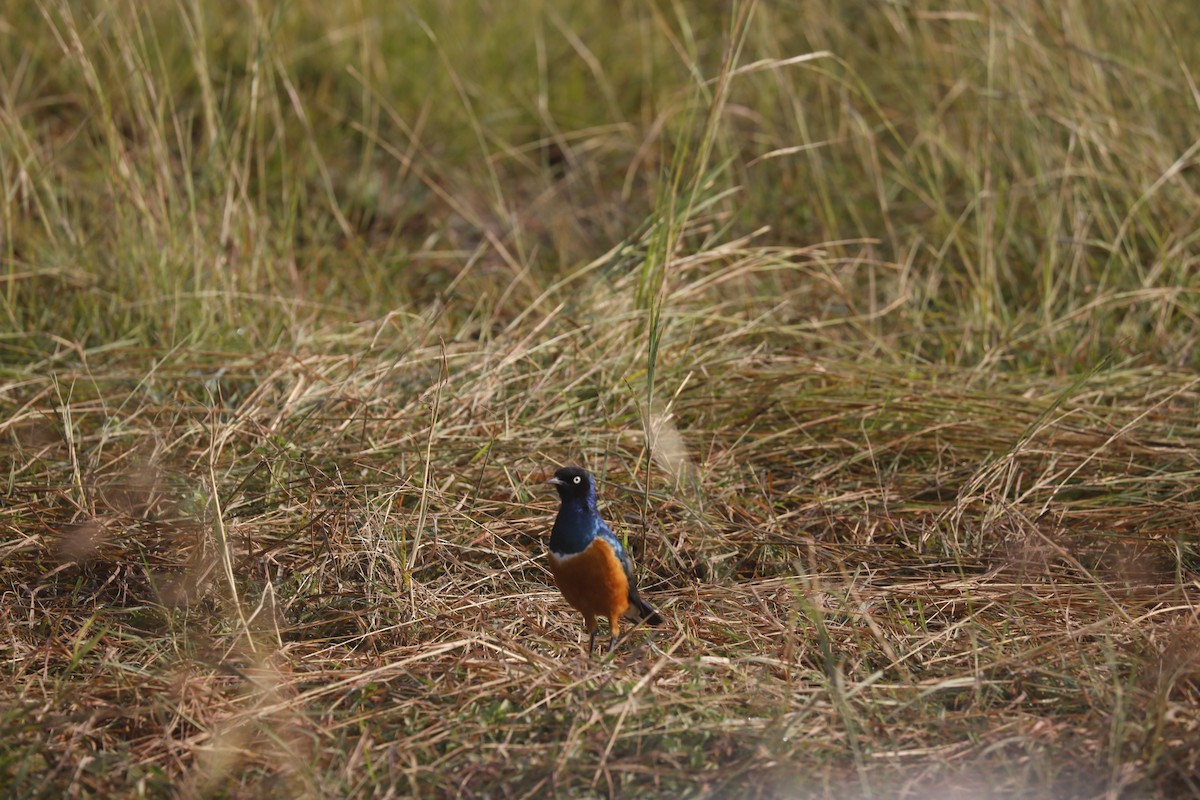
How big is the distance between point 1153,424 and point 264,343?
2571 millimetres

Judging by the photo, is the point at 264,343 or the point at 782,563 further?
the point at 264,343

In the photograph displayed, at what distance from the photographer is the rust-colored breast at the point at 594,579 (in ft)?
8.27

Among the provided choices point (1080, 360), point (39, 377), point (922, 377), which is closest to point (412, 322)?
point (39, 377)

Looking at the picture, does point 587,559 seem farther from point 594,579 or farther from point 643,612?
point 643,612

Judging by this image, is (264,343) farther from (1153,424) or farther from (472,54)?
(1153,424)

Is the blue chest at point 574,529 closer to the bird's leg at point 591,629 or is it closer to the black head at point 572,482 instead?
the black head at point 572,482

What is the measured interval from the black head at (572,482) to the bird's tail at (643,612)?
0.24 metres

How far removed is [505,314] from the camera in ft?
14.7

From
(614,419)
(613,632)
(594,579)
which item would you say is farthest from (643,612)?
(614,419)

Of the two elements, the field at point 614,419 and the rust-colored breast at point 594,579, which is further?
the rust-colored breast at point 594,579

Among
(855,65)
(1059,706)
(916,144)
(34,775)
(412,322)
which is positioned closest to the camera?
(34,775)

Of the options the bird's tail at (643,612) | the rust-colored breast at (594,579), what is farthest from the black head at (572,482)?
the bird's tail at (643,612)

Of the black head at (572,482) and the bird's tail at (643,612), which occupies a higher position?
the black head at (572,482)

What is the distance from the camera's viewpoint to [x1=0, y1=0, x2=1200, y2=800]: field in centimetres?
233
